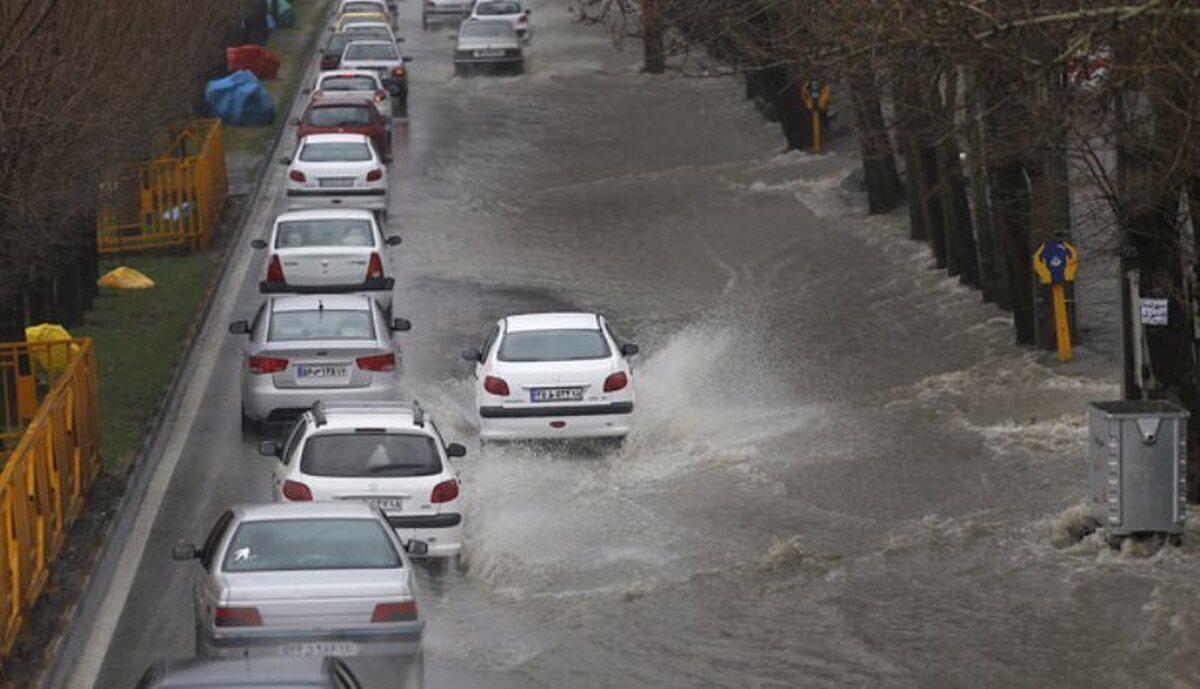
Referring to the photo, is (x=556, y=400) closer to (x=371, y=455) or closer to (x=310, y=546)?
(x=371, y=455)

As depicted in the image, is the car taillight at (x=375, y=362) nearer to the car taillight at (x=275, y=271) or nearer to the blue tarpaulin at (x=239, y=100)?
the car taillight at (x=275, y=271)

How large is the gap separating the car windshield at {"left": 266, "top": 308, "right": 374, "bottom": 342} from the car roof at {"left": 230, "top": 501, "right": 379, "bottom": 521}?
29.9 ft

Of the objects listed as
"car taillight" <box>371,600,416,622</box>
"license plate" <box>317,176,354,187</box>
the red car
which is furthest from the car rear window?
"car taillight" <box>371,600,416,622</box>

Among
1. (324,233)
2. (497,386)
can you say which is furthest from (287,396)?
(324,233)

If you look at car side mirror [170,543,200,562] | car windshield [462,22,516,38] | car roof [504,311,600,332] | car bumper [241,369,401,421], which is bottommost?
car bumper [241,369,401,421]

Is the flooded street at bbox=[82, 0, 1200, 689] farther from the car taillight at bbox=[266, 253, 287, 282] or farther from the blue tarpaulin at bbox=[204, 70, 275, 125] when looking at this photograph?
the blue tarpaulin at bbox=[204, 70, 275, 125]

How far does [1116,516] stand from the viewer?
66.2ft

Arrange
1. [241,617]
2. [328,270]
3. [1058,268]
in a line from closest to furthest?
[241,617] < [1058,268] < [328,270]

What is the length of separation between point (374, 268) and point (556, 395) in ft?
23.6

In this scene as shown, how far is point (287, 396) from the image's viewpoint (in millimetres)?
25594

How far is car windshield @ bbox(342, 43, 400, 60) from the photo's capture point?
6078 centimetres

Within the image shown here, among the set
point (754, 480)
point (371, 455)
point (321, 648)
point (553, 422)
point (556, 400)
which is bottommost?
point (754, 480)

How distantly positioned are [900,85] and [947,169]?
7.33 meters

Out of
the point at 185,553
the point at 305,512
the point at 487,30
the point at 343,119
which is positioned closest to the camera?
the point at 305,512
